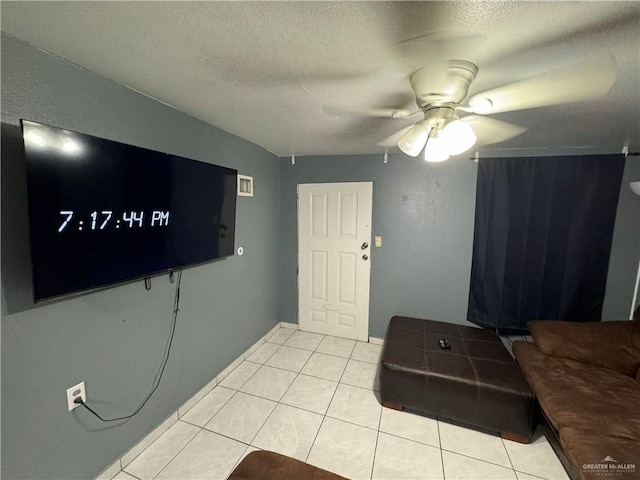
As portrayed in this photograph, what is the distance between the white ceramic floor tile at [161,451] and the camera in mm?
1542

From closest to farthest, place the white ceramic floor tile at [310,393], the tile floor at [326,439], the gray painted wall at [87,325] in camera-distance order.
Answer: the gray painted wall at [87,325] → the tile floor at [326,439] → the white ceramic floor tile at [310,393]

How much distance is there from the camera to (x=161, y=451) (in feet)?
5.48

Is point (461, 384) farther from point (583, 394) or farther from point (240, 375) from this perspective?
point (240, 375)

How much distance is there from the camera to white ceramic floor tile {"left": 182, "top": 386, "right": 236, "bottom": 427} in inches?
76.2

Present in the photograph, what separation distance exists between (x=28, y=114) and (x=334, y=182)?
96.8 inches

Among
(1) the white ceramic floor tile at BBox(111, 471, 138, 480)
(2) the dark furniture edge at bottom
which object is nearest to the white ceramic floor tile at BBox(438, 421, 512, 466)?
(2) the dark furniture edge at bottom

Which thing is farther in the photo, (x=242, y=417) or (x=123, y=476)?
(x=242, y=417)

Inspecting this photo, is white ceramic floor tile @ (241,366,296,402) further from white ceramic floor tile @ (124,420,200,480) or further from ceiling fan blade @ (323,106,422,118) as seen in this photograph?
ceiling fan blade @ (323,106,422,118)

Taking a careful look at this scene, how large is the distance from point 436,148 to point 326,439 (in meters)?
1.97

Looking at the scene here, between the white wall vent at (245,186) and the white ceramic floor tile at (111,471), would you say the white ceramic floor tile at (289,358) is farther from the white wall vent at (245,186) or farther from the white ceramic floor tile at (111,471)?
the white wall vent at (245,186)

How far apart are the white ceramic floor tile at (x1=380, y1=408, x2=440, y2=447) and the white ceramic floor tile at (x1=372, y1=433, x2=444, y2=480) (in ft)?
0.16

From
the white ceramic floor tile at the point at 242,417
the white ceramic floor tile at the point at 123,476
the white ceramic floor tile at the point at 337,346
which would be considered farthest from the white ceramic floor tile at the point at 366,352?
the white ceramic floor tile at the point at 123,476

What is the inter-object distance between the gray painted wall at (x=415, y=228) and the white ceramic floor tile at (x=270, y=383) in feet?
3.95

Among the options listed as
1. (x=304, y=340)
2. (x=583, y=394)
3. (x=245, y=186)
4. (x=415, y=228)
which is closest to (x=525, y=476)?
(x=583, y=394)
